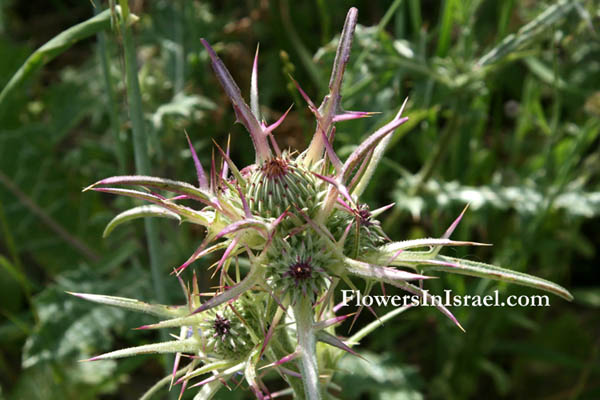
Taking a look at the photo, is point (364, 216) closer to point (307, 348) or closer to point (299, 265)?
point (299, 265)

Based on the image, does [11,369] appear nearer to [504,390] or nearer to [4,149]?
[4,149]

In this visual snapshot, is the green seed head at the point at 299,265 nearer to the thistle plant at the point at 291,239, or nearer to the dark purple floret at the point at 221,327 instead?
the thistle plant at the point at 291,239

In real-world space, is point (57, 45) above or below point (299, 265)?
above

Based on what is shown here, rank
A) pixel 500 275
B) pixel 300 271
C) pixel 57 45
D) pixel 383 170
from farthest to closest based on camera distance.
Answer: pixel 383 170 < pixel 57 45 < pixel 300 271 < pixel 500 275

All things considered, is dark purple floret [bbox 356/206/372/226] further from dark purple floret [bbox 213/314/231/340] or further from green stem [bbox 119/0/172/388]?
green stem [bbox 119/0/172/388]

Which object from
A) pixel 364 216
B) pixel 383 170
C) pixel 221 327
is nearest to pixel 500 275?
pixel 364 216

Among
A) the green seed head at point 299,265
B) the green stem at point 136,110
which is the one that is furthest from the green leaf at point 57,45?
the green seed head at point 299,265

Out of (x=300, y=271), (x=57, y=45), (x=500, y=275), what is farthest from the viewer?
(x=57, y=45)
